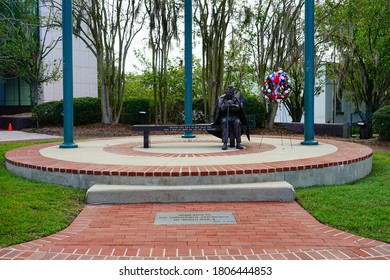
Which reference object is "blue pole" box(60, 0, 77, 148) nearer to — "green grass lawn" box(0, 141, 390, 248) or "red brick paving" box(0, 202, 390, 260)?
"green grass lawn" box(0, 141, 390, 248)

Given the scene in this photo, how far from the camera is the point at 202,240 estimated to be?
15.2ft

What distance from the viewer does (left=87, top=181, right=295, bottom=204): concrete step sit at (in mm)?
6332

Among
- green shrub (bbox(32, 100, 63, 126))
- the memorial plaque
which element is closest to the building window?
green shrub (bbox(32, 100, 63, 126))

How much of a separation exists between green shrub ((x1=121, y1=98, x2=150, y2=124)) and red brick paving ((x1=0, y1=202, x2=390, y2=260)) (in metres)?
16.0

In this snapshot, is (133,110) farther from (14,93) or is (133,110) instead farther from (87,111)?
(14,93)

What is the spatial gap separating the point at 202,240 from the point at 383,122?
40.8 feet

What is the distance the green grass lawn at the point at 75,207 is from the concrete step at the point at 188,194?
0.86ft

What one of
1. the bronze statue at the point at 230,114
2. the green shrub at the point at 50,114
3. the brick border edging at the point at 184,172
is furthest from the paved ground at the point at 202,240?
the green shrub at the point at 50,114

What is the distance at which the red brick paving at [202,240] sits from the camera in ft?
13.6

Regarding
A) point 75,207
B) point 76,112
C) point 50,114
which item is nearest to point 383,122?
point 75,207

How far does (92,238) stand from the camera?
475cm

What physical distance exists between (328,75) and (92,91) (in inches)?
637

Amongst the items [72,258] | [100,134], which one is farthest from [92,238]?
[100,134]

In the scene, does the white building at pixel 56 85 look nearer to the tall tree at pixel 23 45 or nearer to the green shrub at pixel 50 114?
the tall tree at pixel 23 45
